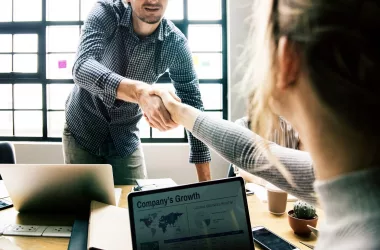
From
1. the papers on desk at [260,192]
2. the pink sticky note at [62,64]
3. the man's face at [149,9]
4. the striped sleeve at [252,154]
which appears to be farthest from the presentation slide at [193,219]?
the pink sticky note at [62,64]

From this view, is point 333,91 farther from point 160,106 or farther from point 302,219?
point 160,106

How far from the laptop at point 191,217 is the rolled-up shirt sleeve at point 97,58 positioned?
742 millimetres

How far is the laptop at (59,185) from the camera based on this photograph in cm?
116

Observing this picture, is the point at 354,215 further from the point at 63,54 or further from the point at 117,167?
the point at 63,54

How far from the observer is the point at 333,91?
0.40 m

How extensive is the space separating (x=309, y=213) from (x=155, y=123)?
0.71 m

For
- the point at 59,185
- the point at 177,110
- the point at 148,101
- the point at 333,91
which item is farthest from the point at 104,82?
the point at 333,91

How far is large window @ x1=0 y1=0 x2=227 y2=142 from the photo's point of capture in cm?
421

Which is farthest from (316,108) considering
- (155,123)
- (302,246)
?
(155,123)

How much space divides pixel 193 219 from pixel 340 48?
0.58m

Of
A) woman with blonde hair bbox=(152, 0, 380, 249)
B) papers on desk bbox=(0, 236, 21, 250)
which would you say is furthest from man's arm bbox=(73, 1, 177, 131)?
woman with blonde hair bbox=(152, 0, 380, 249)

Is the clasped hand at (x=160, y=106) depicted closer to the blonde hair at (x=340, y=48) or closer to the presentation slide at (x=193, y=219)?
the presentation slide at (x=193, y=219)

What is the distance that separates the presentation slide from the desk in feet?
0.86

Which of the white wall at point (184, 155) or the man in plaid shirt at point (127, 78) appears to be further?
the white wall at point (184, 155)
